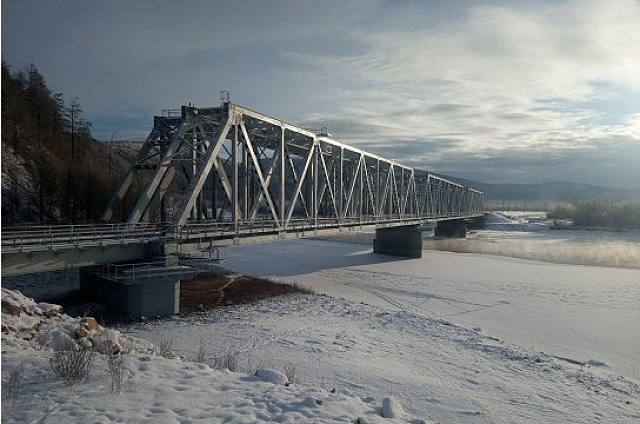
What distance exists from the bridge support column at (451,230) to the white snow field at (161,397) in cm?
9656

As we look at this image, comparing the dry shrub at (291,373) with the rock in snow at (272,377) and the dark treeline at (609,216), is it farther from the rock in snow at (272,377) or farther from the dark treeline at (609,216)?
the dark treeline at (609,216)

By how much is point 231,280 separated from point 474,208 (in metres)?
145

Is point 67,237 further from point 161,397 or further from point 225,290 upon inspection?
point 161,397

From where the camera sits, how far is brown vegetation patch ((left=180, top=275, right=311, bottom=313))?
26.5 metres

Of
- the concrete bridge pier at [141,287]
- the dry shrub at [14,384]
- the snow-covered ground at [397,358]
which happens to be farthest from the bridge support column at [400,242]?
the dry shrub at [14,384]

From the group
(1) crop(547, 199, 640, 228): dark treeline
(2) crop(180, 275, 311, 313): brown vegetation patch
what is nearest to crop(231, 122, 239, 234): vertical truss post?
(2) crop(180, 275, 311, 313): brown vegetation patch

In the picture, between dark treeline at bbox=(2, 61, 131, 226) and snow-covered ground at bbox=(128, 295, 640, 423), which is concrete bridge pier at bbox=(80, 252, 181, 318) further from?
dark treeline at bbox=(2, 61, 131, 226)

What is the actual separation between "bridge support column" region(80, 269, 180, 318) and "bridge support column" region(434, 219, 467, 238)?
3396 inches

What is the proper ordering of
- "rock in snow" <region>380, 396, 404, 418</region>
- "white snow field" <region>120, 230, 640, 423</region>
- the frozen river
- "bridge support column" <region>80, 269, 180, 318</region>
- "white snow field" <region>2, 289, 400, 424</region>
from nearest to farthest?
"white snow field" <region>2, 289, 400, 424</region> → "rock in snow" <region>380, 396, 404, 418</region> → "white snow field" <region>120, 230, 640, 423</region> → the frozen river → "bridge support column" <region>80, 269, 180, 318</region>

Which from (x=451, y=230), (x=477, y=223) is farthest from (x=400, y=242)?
(x=477, y=223)

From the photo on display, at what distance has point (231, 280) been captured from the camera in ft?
114

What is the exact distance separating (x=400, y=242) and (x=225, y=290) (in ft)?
109

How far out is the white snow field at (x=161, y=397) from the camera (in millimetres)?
→ 7578

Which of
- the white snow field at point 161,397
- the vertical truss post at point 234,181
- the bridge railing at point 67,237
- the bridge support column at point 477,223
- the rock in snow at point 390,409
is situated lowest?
the rock in snow at point 390,409
